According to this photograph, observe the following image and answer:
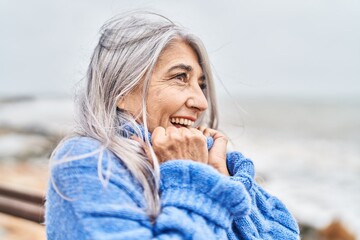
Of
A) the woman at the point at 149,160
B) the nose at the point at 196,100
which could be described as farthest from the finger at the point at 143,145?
the nose at the point at 196,100

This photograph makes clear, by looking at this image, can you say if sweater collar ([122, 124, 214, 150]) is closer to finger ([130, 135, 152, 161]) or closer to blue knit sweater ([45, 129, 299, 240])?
finger ([130, 135, 152, 161])

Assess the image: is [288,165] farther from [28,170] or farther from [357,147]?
[28,170]

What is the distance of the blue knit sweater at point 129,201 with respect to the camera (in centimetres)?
113

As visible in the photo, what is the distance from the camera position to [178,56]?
156 cm

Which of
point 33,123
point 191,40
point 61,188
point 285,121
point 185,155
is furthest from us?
point 285,121

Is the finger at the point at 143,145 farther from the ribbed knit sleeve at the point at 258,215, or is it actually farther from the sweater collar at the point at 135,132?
the ribbed knit sleeve at the point at 258,215

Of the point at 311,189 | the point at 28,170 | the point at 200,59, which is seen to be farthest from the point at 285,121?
the point at 200,59

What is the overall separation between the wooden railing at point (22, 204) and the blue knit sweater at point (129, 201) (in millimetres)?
990

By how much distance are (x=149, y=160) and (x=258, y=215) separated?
41cm

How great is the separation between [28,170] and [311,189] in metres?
9.60

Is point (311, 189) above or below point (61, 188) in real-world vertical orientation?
below

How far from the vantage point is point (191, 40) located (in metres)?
1.61

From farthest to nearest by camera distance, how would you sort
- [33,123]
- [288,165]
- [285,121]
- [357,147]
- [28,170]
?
[285,121]
[357,147]
[288,165]
[33,123]
[28,170]

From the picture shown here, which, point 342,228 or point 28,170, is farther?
point 342,228
